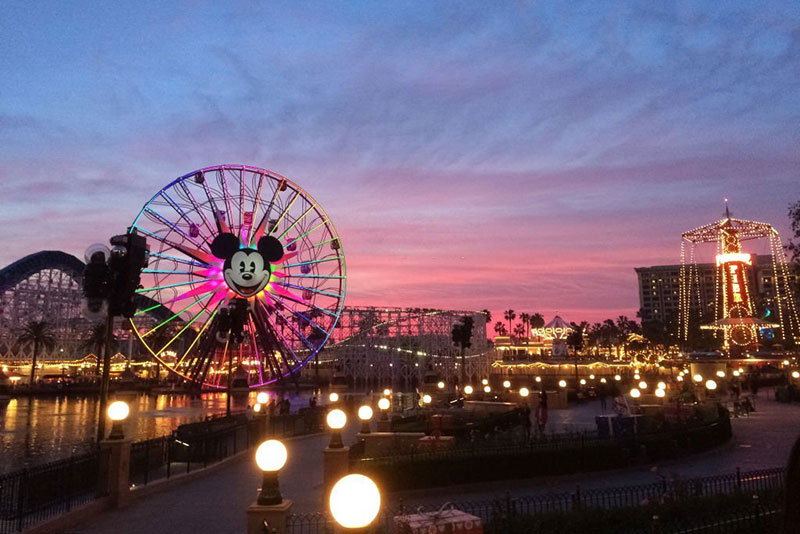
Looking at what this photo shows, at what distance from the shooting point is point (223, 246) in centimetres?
3334

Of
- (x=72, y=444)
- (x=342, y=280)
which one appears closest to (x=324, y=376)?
(x=342, y=280)

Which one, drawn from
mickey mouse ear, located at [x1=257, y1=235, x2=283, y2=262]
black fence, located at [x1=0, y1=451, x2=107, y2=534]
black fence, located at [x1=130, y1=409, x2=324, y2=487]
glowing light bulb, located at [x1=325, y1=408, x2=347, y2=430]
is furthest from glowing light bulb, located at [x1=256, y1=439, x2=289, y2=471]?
mickey mouse ear, located at [x1=257, y1=235, x2=283, y2=262]

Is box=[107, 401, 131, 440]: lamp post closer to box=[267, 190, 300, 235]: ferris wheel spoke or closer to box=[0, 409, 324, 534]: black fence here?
box=[0, 409, 324, 534]: black fence

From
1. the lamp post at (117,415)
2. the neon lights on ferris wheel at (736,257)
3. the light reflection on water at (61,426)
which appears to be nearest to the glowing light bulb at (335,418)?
the lamp post at (117,415)

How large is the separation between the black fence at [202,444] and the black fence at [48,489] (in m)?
1.96

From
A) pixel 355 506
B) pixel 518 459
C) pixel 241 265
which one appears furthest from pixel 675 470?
pixel 241 265

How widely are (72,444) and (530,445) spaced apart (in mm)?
23067

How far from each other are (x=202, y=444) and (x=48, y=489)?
718cm

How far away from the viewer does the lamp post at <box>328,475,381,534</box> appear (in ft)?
15.1

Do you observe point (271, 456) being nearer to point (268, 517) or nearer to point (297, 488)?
point (268, 517)

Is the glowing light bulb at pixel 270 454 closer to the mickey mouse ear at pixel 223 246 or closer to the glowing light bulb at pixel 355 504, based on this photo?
the glowing light bulb at pixel 355 504

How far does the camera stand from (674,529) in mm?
9078

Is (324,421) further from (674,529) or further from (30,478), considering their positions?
(674,529)

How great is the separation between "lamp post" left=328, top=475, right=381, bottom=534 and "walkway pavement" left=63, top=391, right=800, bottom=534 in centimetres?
804
